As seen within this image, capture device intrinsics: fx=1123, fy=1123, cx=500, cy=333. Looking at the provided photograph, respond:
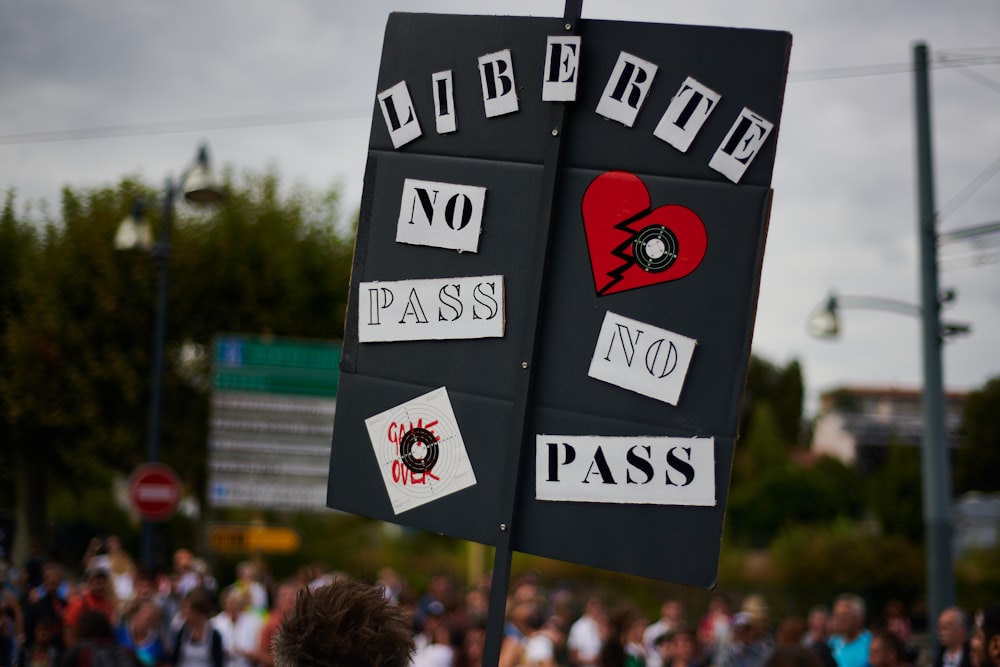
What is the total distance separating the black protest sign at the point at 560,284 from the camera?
2.91 meters

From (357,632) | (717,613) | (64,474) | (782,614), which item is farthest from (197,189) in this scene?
(782,614)

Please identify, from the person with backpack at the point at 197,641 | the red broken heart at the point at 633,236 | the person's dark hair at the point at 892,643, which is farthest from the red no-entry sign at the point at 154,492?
the red broken heart at the point at 633,236

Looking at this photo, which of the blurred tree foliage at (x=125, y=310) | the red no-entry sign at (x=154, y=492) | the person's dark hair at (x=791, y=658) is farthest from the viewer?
the blurred tree foliage at (x=125, y=310)

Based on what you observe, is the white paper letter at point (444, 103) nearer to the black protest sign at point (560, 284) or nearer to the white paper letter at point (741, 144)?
the black protest sign at point (560, 284)

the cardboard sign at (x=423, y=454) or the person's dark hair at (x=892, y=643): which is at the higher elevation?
the cardboard sign at (x=423, y=454)

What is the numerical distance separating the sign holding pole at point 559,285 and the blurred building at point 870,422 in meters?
42.0

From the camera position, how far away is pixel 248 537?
18.7 meters

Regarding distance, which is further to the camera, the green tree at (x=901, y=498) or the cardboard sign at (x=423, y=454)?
the green tree at (x=901, y=498)

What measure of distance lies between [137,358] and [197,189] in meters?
10.7

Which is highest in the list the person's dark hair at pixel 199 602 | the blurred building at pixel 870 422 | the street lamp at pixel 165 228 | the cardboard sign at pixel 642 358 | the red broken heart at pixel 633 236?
the blurred building at pixel 870 422

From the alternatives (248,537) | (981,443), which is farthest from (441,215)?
(981,443)

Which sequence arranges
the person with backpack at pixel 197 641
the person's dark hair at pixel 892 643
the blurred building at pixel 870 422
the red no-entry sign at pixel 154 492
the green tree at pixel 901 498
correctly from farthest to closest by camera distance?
the blurred building at pixel 870 422, the green tree at pixel 901 498, the red no-entry sign at pixel 154 492, the person with backpack at pixel 197 641, the person's dark hair at pixel 892 643

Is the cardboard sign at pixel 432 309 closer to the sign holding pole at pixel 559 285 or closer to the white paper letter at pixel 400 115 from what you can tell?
the sign holding pole at pixel 559 285

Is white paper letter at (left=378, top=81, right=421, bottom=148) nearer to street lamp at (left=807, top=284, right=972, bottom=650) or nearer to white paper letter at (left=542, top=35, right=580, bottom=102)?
white paper letter at (left=542, top=35, right=580, bottom=102)
